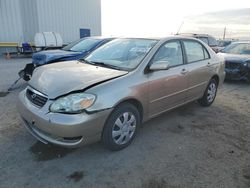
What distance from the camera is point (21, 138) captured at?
349 centimetres

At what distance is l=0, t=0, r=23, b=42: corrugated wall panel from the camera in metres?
15.2

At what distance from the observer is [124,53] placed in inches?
153

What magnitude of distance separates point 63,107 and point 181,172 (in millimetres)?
1657

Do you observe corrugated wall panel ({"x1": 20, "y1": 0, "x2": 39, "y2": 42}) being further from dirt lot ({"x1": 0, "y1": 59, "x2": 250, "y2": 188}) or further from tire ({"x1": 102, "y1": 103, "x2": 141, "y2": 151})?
tire ({"x1": 102, "y1": 103, "x2": 141, "y2": 151})

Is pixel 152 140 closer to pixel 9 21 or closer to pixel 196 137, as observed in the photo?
pixel 196 137

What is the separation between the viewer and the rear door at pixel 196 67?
14.2 ft

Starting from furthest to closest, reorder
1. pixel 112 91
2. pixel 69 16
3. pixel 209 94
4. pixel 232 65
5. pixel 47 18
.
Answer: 1. pixel 69 16
2. pixel 47 18
3. pixel 232 65
4. pixel 209 94
5. pixel 112 91

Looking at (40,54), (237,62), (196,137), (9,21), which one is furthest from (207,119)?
(9,21)

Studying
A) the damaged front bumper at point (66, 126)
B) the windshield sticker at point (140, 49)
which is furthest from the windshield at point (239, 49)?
the damaged front bumper at point (66, 126)

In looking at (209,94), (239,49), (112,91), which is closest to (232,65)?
(239,49)

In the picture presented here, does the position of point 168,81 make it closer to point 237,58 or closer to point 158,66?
point 158,66

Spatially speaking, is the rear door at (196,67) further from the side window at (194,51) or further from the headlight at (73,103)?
the headlight at (73,103)

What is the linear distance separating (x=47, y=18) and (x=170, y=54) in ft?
50.2

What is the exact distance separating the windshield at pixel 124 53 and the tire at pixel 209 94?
2.02 meters
